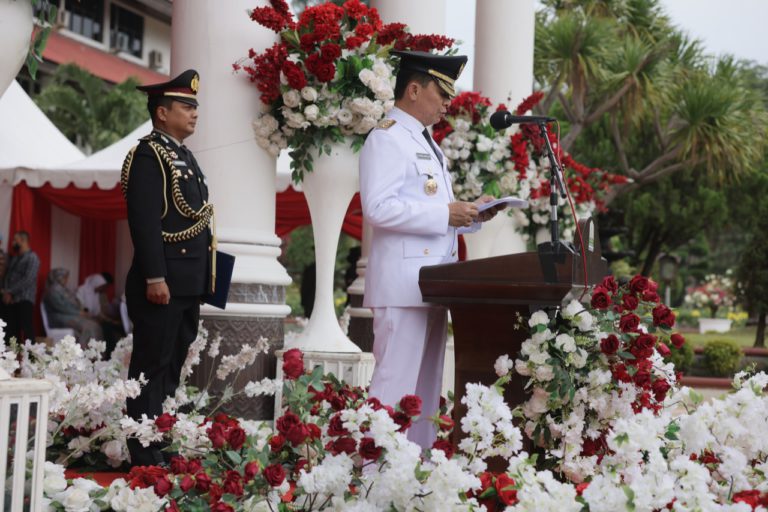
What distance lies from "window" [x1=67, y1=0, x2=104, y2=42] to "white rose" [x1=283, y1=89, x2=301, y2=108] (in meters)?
29.2

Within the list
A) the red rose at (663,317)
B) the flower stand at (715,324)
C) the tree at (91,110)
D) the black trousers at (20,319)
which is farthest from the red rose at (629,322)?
the flower stand at (715,324)

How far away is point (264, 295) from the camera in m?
5.53

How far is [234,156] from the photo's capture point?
5.48m

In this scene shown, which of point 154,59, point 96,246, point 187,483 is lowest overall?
point 187,483

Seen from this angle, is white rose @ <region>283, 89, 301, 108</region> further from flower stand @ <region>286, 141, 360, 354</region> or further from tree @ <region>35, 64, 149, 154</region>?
tree @ <region>35, 64, 149, 154</region>

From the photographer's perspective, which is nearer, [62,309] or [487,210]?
[487,210]

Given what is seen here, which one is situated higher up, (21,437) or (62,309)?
(62,309)

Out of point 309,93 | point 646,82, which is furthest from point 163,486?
point 646,82

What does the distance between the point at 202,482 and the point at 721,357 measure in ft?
44.9

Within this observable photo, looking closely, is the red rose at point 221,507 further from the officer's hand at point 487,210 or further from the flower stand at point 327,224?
the flower stand at point 327,224

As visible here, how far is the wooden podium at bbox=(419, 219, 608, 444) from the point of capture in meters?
3.22

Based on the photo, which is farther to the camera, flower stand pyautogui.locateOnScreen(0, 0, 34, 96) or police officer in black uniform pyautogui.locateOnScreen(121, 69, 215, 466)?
police officer in black uniform pyautogui.locateOnScreen(121, 69, 215, 466)

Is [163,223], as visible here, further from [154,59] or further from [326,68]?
[154,59]

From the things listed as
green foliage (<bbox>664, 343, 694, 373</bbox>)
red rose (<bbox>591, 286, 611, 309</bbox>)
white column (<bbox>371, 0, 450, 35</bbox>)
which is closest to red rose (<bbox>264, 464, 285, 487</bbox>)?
red rose (<bbox>591, 286, 611, 309</bbox>)
